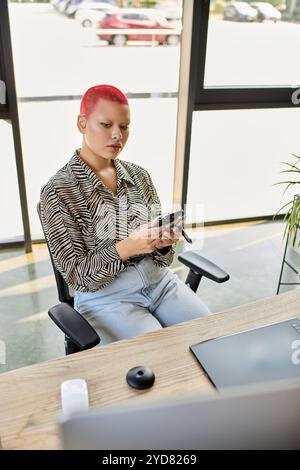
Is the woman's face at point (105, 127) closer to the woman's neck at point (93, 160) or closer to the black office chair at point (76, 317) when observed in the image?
the woman's neck at point (93, 160)

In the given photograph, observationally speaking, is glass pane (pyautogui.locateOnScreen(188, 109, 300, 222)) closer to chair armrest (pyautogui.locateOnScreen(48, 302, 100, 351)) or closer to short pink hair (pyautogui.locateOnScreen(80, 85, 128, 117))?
short pink hair (pyautogui.locateOnScreen(80, 85, 128, 117))

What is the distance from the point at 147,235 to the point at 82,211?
243mm

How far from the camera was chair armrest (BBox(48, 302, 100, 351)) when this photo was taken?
121 cm

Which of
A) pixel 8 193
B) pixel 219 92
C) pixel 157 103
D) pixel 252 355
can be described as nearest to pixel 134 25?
pixel 157 103

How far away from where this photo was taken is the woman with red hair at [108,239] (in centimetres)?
144

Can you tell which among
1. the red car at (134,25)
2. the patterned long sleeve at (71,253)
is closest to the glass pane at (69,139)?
the red car at (134,25)

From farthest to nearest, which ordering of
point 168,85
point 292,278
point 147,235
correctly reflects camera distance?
point 168,85
point 292,278
point 147,235

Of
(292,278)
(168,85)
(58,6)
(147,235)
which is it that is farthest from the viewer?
(168,85)

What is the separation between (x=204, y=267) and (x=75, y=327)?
59cm

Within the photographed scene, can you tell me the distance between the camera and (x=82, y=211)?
148 centimetres

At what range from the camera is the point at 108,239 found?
5.13 feet

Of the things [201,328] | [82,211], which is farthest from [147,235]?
[201,328]

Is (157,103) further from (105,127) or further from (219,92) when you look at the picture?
(105,127)
